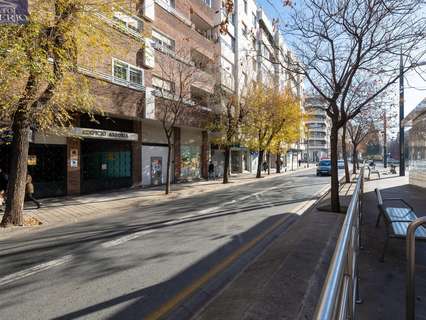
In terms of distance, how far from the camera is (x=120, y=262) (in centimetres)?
530

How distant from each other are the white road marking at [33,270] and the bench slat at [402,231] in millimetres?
5910

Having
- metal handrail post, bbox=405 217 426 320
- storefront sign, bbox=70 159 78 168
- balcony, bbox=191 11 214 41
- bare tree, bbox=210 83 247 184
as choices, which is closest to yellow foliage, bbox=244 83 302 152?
bare tree, bbox=210 83 247 184

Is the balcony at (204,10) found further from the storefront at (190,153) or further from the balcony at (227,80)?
the storefront at (190,153)

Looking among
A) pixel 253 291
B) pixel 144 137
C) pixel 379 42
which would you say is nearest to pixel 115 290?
pixel 253 291

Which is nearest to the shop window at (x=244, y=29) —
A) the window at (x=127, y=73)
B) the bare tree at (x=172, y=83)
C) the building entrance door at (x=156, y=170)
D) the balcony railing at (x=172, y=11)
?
the balcony railing at (x=172, y=11)

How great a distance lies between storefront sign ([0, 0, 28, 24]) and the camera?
5.89 m

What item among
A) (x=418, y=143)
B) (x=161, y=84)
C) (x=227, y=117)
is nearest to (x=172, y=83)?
(x=161, y=84)

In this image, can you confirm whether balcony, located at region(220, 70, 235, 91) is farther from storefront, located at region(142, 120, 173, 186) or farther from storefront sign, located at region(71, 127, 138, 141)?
storefront sign, located at region(71, 127, 138, 141)

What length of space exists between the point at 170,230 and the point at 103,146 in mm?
11440

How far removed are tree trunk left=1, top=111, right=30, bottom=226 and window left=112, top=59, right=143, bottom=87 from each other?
7.21m

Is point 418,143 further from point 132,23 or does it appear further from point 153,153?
point 132,23

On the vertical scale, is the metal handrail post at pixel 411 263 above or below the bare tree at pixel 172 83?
below

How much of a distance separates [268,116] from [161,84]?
979 cm

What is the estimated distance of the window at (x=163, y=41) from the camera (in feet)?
61.0
